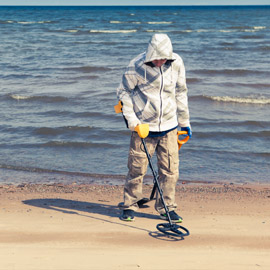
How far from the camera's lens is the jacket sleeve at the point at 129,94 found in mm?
4223

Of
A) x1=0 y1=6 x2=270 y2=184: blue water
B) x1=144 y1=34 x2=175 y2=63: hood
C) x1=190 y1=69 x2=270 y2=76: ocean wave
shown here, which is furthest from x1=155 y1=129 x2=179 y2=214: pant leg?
x1=190 y1=69 x2=270 y2=76: ocean wave

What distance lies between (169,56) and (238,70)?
12651 mm

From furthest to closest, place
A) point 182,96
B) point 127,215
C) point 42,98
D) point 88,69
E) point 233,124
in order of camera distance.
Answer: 1. point 88,69
2. point 42,98
3. point 233,124
4. point 127,215
5. point 182,96

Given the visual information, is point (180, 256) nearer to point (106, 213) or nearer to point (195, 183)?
point (106, 213)

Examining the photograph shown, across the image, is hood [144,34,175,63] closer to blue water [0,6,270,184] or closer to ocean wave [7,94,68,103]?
blue water [0,6,270,184]

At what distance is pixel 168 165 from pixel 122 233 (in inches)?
29.9

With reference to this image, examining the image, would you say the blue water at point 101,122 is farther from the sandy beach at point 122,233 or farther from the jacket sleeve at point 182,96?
the jacket sleeve at point 182,96

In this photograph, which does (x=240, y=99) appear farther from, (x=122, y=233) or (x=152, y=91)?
(x=122, y=233)

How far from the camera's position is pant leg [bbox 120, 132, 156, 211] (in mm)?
4422

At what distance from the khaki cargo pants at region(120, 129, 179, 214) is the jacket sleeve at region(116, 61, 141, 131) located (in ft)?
0.63

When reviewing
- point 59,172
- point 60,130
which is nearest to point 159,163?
point 59,172

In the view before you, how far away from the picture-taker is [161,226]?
4.44 metres

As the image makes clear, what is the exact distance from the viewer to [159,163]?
14.8ft

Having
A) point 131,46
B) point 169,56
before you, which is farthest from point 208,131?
point 131,46
